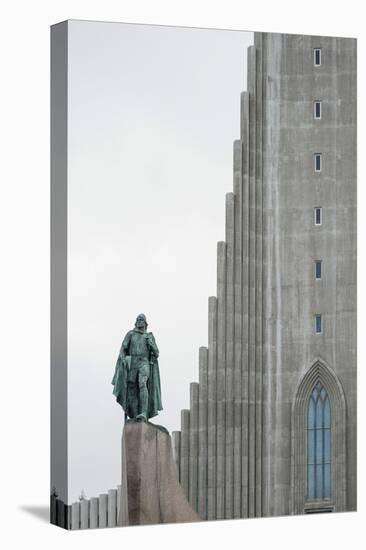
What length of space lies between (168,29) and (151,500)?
24.7 feet

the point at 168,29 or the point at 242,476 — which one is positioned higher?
the point at 168,29

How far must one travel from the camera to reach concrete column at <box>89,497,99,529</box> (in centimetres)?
3366

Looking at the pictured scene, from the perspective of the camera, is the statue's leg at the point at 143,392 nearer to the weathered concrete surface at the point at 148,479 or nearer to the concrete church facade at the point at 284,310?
the weathered concrete surface at the point at 148,479

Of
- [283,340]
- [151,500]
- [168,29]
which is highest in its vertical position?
[168,29]

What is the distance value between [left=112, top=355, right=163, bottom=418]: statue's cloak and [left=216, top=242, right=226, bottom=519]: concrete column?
111cm

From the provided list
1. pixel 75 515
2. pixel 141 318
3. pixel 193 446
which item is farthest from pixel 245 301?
pixel 75 515

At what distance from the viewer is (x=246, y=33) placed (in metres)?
35.0

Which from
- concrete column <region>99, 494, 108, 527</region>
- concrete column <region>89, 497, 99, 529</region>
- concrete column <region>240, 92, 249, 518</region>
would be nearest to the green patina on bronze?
concrete column <region>99, 494, 108, 527</region>

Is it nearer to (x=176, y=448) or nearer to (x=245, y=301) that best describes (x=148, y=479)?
(x=176, y=448)

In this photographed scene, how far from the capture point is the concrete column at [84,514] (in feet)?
110

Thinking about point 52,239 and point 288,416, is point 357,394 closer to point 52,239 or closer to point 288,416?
point 288,416

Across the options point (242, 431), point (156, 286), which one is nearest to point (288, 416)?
point (242, 431)

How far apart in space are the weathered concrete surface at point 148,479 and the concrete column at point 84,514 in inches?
23.7

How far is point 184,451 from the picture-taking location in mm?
34500
